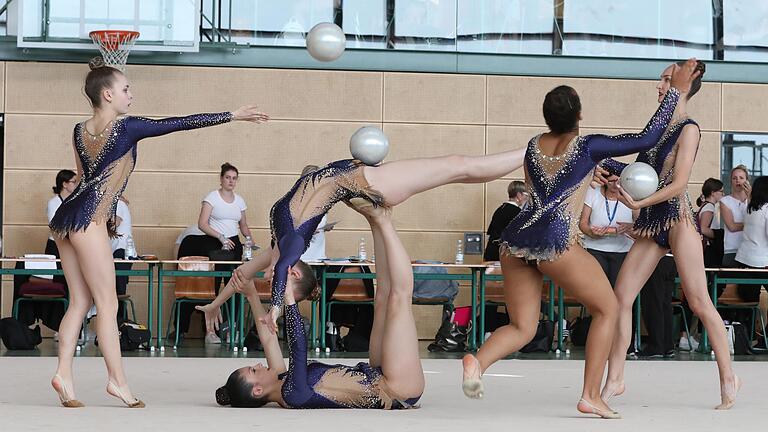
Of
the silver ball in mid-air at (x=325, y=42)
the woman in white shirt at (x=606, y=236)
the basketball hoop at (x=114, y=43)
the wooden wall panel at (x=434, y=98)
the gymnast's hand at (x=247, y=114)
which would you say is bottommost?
the woman in white shirt at (x=606, y=236)

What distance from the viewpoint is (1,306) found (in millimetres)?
11461

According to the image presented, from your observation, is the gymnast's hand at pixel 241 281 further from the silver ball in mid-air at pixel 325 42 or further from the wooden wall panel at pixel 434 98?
the wooden wall panel at pixel 434 98

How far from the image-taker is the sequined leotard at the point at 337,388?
5523 mm

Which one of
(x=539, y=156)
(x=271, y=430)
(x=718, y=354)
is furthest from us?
(x=718, y=354)

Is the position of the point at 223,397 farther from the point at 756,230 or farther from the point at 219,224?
the point at 756,230

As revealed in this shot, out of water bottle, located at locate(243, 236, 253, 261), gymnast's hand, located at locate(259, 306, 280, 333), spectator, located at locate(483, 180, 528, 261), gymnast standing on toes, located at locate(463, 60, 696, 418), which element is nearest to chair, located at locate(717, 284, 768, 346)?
spectator, located at locate(483, 180, 528, 261)

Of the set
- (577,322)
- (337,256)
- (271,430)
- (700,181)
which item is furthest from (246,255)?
(271,430)

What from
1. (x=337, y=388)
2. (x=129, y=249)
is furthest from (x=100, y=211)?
(x=129, y=249)

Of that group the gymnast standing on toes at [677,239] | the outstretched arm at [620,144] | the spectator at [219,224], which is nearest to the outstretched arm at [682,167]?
the gymnast standing on toes at [677,239]

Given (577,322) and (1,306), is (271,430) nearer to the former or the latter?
(577,322)

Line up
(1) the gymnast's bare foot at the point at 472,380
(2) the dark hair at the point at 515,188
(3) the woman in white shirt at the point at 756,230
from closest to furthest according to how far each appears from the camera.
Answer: (1) the gymnast's bare foot at the point at 472,380 → (3) the woman in white shirt at the point at 756,230 → (2) the dark hair at the point at 515,188

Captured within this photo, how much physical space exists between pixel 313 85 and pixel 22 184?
9.66ft

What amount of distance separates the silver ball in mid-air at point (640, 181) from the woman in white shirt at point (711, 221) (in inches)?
213

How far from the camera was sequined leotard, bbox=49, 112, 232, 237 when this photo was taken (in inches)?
221
